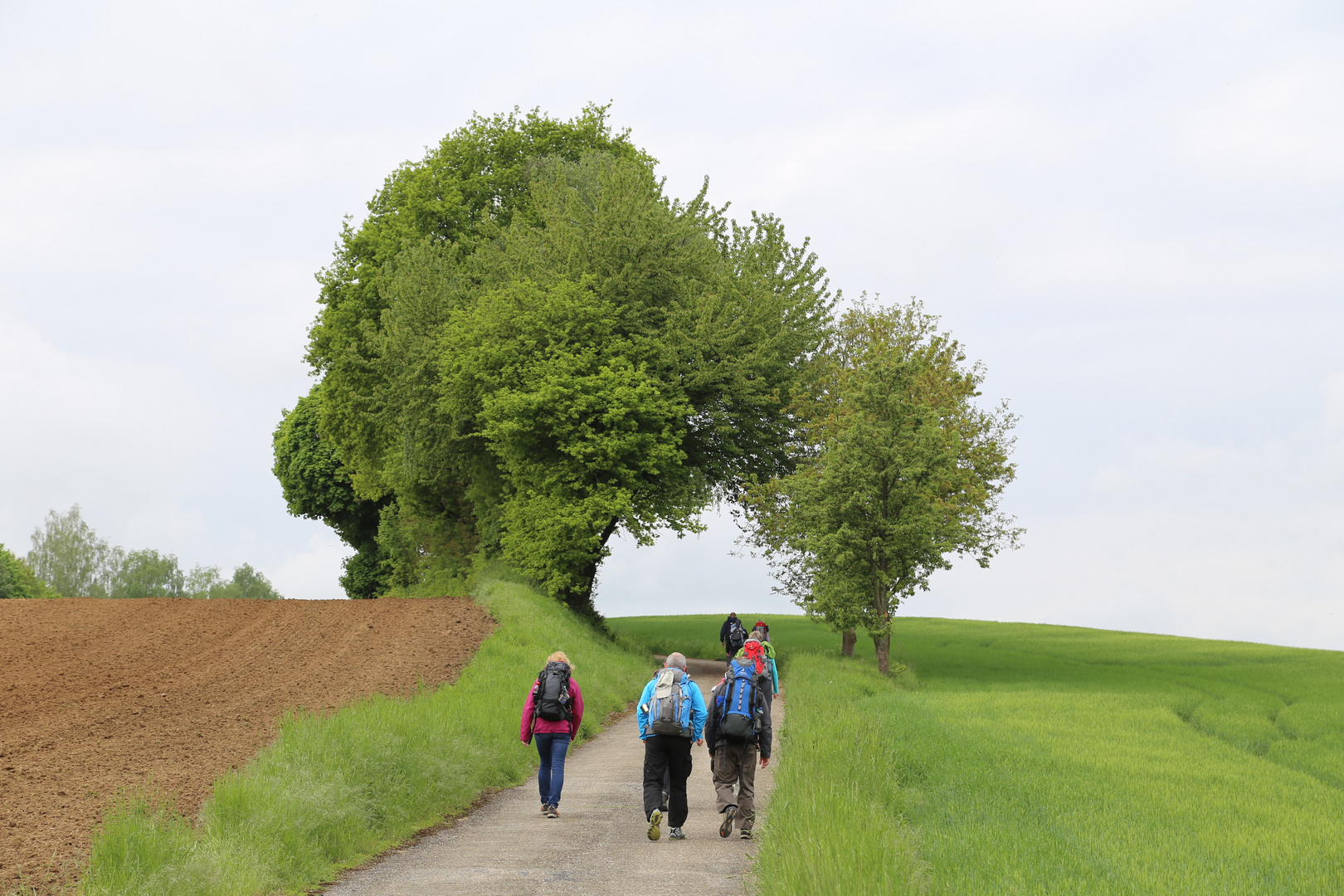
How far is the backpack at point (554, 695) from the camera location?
1377cm

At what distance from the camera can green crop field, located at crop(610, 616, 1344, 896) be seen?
28.8 ft

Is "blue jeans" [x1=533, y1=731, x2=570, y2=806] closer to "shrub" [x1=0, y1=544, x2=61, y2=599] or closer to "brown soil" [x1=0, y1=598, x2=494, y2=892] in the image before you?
"brown soil" [x1=0, y1=598, x2=494, y2=892]

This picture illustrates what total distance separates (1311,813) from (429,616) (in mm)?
22218

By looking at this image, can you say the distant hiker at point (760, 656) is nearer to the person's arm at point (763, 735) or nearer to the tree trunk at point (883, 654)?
the person's arm at point (763, 735)

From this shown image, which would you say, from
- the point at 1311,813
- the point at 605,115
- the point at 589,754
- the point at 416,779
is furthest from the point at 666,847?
the point at 605,115

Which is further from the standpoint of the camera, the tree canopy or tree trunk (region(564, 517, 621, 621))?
tree trunk (region(564, 517, 621, 621))

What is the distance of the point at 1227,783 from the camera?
15.8 m

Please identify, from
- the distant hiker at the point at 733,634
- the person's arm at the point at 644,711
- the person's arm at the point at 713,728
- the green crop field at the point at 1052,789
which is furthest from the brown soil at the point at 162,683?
the distant hiker at the point at 733,634

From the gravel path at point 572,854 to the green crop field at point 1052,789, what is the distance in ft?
3.12

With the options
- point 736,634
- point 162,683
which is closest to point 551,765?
point 162,683

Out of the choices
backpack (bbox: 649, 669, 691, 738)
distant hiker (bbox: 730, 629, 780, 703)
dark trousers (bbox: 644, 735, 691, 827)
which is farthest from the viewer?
distant hiker (bbox: 730, 629, 780, 703)

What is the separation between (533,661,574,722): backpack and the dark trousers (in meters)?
1.73

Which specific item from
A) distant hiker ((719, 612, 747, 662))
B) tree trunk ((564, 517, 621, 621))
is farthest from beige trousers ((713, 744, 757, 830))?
tree trunk ((564, 517, 621, 621))

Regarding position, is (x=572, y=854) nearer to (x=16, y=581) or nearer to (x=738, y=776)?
(x=738, y=776)
